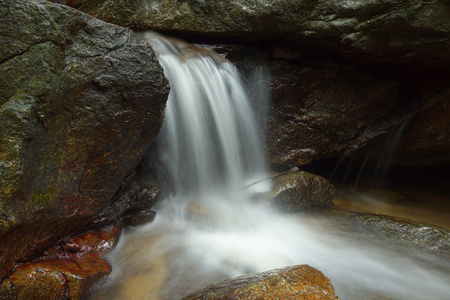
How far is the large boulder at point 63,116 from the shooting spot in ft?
7.09

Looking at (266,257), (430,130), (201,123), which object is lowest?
(266,257)

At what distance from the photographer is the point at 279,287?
1.82 metres

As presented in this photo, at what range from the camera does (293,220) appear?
430 centimetres

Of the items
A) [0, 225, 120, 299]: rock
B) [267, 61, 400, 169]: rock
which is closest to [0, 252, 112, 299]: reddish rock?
[0, 225, 120, 299]: rock

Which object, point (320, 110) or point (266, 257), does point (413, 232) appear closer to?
point (266, 257)

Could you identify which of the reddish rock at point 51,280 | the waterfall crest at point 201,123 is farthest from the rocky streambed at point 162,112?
the waterfall crest at point 201,123

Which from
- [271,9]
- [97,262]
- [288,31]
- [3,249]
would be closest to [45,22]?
[3,249]

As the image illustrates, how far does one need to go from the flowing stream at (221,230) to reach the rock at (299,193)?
21 cm

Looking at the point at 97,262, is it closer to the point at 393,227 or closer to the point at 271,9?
the point at 393,227

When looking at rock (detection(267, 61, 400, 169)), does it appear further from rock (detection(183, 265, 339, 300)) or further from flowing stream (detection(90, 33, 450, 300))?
rock (detection(183, 265, 339, 300))

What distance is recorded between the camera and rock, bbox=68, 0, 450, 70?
3928 millimetres

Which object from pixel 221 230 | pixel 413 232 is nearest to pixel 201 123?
pixel 221 230

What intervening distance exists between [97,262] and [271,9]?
176 inches

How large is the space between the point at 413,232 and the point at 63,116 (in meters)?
4.64
